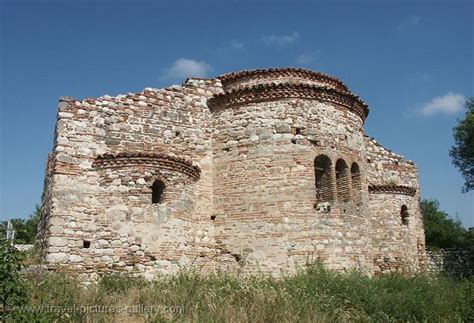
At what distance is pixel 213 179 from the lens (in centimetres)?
1270

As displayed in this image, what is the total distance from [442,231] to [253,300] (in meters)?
26.0

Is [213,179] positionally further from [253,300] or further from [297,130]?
[253,300]

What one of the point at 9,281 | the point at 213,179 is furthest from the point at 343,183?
the point at 9,281

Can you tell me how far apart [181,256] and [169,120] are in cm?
380

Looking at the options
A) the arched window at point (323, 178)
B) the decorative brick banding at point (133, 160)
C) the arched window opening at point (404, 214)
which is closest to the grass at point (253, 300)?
the decorative brick banding at point (133, 160)

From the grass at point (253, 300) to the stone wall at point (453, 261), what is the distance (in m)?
10.0

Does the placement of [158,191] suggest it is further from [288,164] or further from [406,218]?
[406,218]

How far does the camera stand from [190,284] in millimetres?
8945

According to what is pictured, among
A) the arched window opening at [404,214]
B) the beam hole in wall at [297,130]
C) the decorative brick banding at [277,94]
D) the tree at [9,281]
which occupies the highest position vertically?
the decorative brick banding at [277,94]

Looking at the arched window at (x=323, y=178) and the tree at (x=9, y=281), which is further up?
the arched window at (x=323, y=178)

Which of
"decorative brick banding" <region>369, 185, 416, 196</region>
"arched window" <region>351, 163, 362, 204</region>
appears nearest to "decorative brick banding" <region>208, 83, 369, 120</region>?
"arched window" <region>351, 163, 362, 204</region>

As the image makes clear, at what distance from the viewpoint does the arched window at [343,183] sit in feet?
41.8

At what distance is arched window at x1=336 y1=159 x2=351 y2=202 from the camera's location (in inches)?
501

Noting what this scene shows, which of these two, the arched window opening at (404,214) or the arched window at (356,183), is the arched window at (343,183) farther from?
the arched window opening at (404,214)
